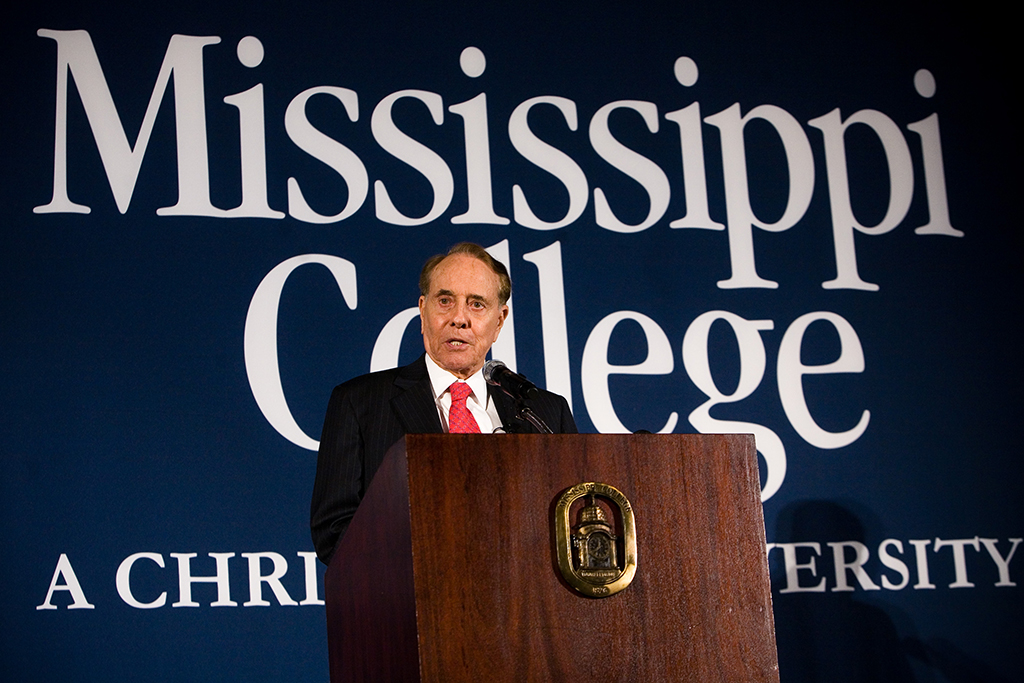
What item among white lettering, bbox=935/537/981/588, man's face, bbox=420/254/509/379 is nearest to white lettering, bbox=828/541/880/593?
white lettering, bbox=935/537/981/588

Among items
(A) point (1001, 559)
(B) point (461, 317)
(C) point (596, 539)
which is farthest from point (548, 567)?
(A) point (1001, 559)

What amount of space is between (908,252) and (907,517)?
36.3 inches

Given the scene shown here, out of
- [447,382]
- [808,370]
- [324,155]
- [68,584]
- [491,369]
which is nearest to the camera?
[491,369]

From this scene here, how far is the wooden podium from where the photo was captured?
130 cm

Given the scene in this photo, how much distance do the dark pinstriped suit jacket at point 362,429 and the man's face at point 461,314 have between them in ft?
0.19

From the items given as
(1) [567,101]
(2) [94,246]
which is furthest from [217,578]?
(1) [567,101]

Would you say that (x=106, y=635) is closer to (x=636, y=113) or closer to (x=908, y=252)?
(x=636, y=113)

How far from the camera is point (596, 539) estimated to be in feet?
4.48

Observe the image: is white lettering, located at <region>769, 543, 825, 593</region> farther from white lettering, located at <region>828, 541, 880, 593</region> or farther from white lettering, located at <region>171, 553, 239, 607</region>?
white lettering, located at <region>171, 553, 239, 607</region>

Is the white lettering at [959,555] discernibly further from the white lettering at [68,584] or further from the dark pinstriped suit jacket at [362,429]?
the white lettering at [68,584]

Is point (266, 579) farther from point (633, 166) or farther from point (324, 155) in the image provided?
point (633, 166)

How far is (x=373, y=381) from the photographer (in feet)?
6.95

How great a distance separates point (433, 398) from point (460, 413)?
0.06 meters

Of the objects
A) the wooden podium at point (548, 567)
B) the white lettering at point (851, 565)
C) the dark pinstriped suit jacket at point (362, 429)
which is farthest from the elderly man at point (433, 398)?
the white lettering at point (851, 565)
